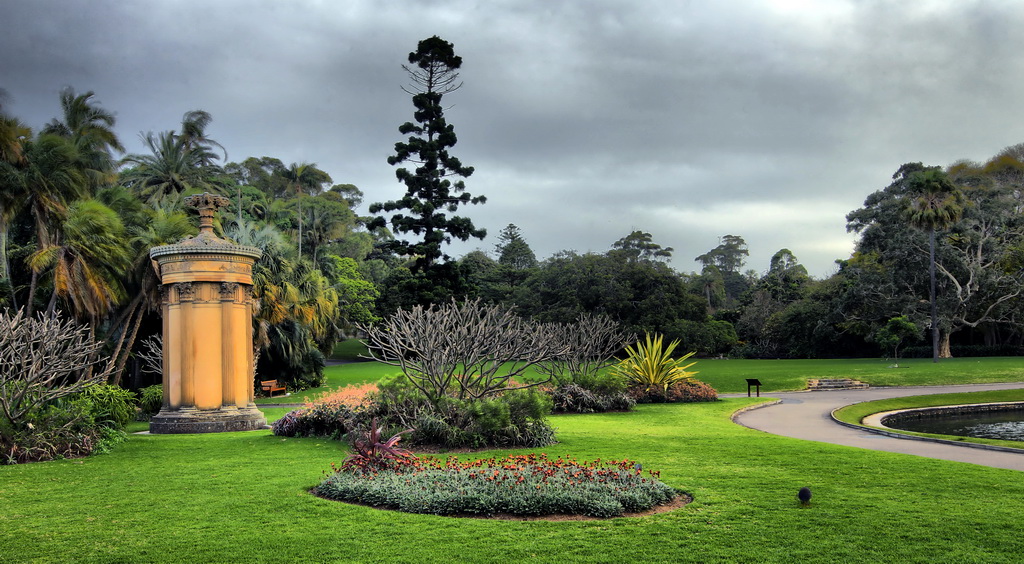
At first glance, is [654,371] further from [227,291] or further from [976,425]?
[227,291]

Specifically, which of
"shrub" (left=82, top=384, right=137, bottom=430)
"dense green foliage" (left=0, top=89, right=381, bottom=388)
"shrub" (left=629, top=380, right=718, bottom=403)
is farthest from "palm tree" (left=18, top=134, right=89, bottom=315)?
"shrub" (left=629, top=380, right=718, bottom=403)

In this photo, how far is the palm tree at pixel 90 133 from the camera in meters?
25.5

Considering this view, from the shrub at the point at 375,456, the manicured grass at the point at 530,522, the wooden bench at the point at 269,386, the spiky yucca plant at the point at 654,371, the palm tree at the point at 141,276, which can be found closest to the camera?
the manicured grass at the point at 530,522

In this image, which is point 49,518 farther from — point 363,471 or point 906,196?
point 906,196

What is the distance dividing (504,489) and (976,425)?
17.6 m

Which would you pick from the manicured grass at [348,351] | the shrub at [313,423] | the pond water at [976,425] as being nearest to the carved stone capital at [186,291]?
the shrub at [313,423]

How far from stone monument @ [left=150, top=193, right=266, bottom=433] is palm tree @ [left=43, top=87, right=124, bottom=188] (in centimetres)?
922

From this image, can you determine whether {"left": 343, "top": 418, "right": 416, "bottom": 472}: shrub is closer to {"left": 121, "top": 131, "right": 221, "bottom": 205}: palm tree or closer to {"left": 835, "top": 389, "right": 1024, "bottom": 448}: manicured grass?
{"left": 835, "top": 389, "right": 1024, "bottom": 448}: manicured grass

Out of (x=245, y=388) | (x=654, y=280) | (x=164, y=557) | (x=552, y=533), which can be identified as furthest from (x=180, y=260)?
(x=654, y=280)

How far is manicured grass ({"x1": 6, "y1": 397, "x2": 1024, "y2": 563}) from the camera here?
256 inches

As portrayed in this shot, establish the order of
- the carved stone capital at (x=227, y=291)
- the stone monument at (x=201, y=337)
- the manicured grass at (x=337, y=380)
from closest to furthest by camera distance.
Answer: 1. the stone monument at (x=201, y=337)
2. the carved stone capital at (x=227, y=291)
3. the manicured grass at (x=337, y=380)

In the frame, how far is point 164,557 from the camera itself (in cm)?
643

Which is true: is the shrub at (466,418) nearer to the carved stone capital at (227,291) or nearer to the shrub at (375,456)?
the shrub at (375,456)

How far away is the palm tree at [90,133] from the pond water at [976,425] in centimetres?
2598
